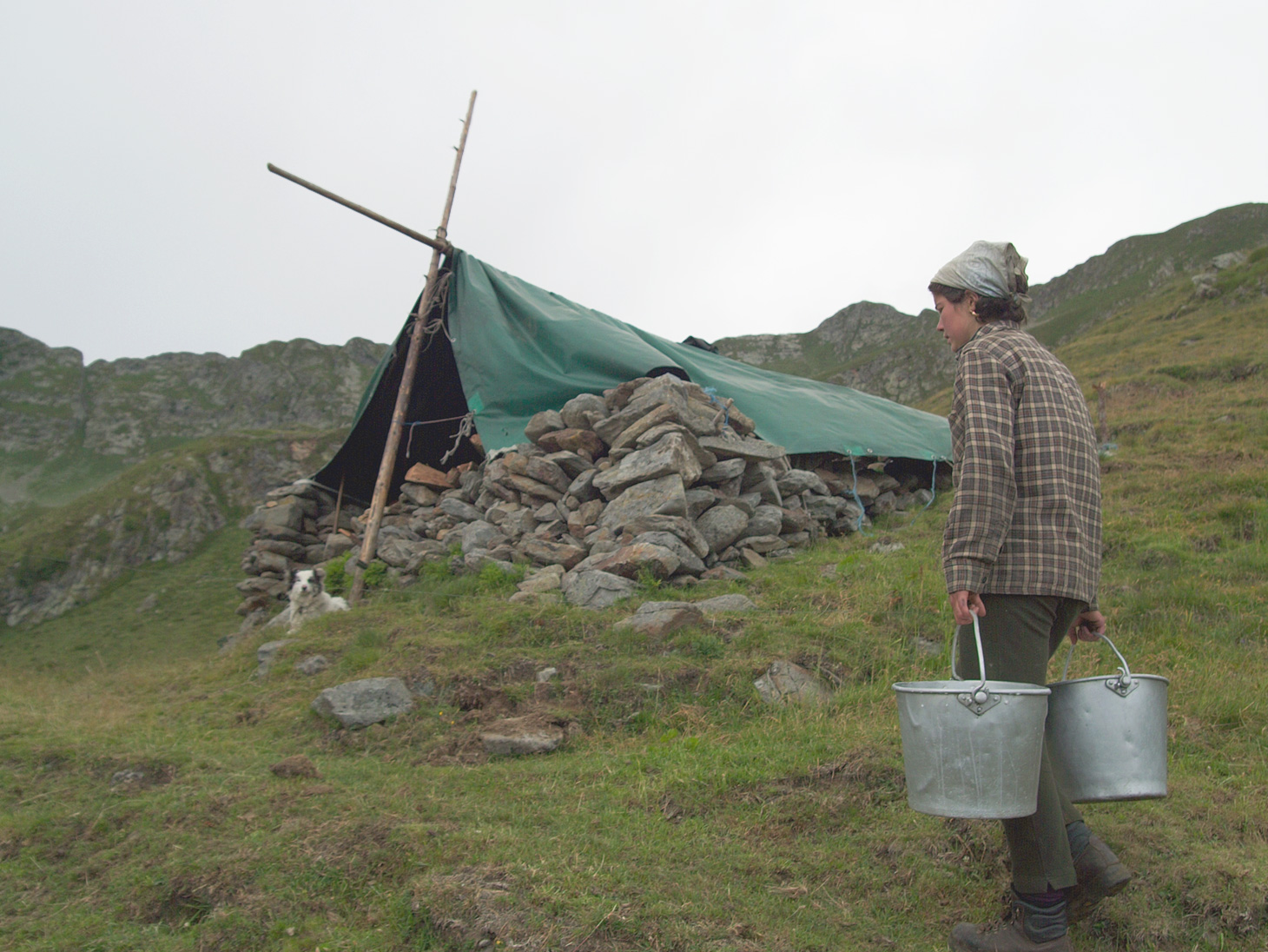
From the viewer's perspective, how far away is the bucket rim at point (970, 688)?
215cm

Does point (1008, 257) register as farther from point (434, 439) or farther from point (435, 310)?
point (434, 439)

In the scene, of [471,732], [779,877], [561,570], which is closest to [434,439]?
[561,570]

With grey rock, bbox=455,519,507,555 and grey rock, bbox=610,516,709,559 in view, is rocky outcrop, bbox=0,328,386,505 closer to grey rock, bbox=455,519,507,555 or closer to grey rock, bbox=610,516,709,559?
grey rock, bbox=455,519,507,555

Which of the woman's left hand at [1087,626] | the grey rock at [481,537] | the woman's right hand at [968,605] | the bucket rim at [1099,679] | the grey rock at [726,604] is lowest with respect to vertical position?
the grey rock at [726,604]

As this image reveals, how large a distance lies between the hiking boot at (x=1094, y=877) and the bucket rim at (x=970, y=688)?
21.4 inches

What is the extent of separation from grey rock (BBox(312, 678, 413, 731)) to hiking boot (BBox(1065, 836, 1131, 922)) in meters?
3.74

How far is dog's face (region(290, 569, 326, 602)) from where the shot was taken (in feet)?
28.6

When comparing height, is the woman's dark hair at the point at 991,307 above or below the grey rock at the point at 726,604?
above

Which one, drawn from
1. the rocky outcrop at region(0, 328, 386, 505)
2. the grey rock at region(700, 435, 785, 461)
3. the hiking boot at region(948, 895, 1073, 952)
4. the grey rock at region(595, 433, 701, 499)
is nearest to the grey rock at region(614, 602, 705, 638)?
the grey rock at region(595, 433, 701, 499)

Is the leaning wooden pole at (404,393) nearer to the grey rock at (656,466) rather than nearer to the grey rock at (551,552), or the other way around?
the grey rock at (551,552)

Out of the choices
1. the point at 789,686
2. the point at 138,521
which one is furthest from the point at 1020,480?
the point at 138,521

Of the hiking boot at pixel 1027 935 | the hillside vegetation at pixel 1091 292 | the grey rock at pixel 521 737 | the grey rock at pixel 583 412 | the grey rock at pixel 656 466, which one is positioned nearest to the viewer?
the hiking boot at pixel 1027 935

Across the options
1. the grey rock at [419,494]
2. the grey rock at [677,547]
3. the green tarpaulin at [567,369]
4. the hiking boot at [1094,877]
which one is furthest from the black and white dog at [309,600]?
the hiking boot at [1094,877]

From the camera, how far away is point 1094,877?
234cm
